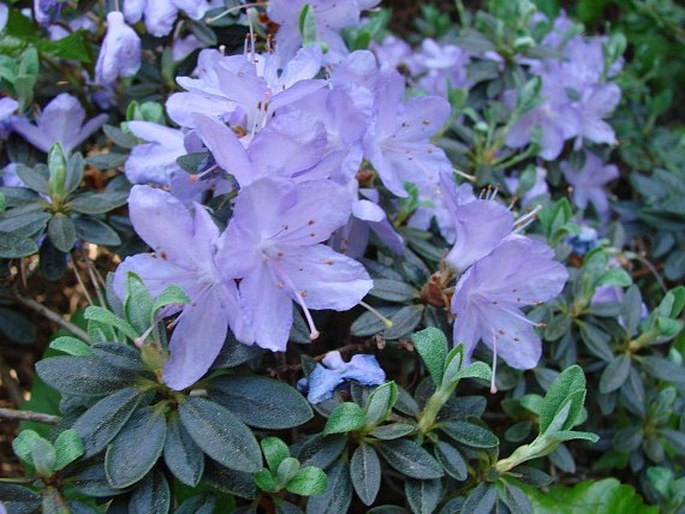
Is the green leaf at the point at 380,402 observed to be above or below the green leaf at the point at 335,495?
above

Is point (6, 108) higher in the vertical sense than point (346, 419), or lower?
higher

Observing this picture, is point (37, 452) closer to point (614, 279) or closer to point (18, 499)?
point (18, 499)

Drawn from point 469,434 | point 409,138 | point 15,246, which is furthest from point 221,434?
point 409,138

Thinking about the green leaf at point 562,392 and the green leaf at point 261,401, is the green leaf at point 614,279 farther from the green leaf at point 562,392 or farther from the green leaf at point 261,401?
the green leaf at point 261,401

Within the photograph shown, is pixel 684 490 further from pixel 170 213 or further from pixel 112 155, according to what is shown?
pixel 112 155

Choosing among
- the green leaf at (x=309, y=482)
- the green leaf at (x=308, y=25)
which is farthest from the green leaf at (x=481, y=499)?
the green leaf at (x=308, y=25)
